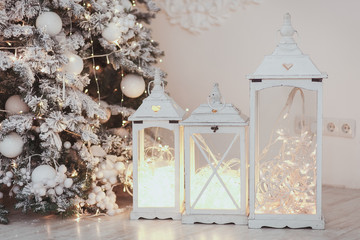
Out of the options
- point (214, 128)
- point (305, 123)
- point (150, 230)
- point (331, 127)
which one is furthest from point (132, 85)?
point (331, 127)

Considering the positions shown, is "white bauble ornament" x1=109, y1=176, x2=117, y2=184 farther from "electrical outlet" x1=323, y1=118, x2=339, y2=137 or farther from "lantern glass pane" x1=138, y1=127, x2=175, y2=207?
"electrical outlet" x1=323, y1=118, x2=339, y2=137

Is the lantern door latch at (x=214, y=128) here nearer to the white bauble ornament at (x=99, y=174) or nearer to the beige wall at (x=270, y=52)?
the white bauble ornament at (x=99, y=174)

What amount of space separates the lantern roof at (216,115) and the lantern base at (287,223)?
385 millimetres

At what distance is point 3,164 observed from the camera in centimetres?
262

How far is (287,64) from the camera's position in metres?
2.34

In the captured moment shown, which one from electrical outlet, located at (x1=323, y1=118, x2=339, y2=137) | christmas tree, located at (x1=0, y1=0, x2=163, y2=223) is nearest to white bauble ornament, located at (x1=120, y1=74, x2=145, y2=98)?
christmas tree, located at (x1=0, y1=0, x2=163, y2=223)

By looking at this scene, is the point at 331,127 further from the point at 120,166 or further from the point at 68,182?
the point at 68,182

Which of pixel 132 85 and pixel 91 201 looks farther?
pixel 132 85

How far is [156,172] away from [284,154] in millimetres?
528

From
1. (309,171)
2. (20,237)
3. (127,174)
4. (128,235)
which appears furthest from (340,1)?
(20,237)

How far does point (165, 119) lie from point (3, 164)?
72 cm

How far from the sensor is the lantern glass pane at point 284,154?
2.41 m

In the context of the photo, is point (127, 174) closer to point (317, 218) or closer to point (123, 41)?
point (123, 41)

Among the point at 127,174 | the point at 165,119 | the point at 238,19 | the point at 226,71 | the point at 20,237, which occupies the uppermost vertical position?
the point at 238,19
